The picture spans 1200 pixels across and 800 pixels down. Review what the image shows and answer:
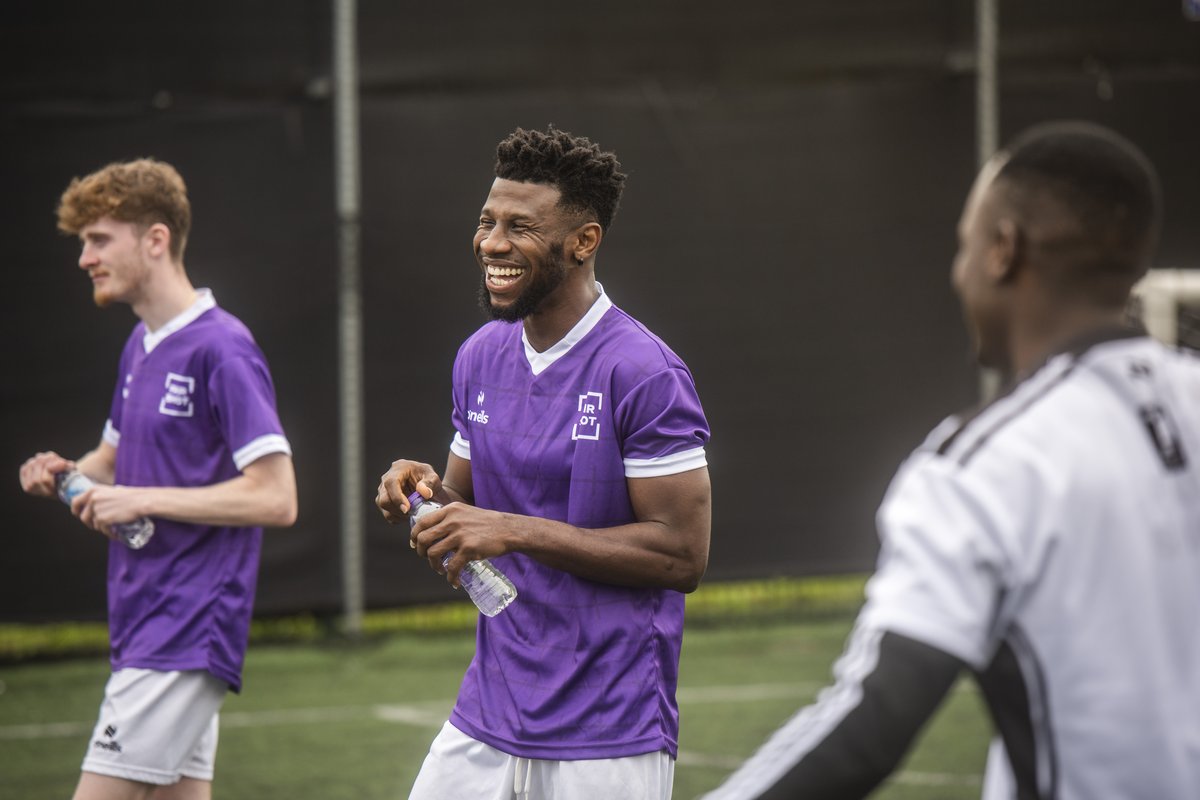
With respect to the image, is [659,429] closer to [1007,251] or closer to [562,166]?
[562,166]

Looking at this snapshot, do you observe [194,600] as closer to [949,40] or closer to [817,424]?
[817,424]

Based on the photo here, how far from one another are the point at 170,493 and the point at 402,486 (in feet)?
3.60

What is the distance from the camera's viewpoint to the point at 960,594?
1.81 meters

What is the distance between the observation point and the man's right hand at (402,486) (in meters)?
3.63

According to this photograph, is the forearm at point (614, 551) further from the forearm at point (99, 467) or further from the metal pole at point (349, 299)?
the metal pole at point (349, 299)

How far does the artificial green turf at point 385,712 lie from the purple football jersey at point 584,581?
2.97 metres

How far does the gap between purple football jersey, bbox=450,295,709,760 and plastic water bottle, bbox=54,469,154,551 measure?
1.35 m

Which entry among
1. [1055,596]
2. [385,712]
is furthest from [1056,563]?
[385,712]

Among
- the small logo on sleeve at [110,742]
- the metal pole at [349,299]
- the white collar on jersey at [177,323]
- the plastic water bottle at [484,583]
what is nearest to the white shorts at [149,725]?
the small logo on sleeve at [110,742]

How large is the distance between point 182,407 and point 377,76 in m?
4.92

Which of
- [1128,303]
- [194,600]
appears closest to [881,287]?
[194,600]

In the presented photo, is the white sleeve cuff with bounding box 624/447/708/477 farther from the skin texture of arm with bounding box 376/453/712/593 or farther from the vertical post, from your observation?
the vertical post

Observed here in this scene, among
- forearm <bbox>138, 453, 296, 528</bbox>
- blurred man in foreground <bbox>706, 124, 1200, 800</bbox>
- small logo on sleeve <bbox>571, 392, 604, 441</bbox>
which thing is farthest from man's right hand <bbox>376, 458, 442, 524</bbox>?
blurred man in foreground <bbox>706, 124, 1200, 800</bbox>

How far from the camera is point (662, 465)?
138 inches
